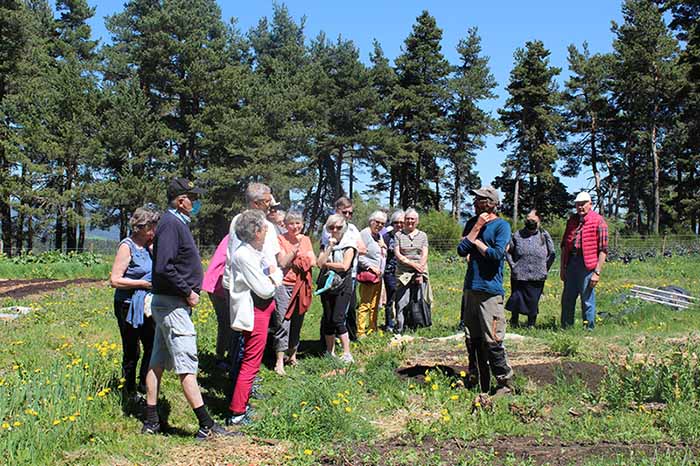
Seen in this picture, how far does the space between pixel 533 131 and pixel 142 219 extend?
44.4 meters

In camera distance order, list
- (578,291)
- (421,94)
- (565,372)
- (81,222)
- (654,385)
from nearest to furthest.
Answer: (654,385)
(565,372)
(578,291)
(81,222)
(421,94)

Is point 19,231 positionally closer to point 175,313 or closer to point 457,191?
point 457,191

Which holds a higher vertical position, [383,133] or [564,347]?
[383,133]

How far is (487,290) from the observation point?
562 cm

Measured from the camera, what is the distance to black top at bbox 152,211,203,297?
4680 millimetres

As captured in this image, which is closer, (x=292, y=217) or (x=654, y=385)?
(x=654, y=385)

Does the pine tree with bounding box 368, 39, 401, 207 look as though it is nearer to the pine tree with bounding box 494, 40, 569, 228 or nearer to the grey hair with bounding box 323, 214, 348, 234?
the pine tree with bounding box 494, 40, 569, 228

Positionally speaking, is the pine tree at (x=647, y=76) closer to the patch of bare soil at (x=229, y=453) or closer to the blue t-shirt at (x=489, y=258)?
the blue t-shirt at (x=489, y=258)

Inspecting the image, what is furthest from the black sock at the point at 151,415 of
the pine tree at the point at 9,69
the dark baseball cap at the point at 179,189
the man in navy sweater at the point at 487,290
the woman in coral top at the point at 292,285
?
the pine tree at the point at 9,69

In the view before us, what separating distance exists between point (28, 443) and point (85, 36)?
40897mm

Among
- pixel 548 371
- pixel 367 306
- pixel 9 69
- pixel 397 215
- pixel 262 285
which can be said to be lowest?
pixel 548 371

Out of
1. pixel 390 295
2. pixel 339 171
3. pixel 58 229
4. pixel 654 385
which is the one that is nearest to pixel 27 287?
pixel 390 295

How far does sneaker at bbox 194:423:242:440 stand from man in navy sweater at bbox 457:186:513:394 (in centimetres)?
227

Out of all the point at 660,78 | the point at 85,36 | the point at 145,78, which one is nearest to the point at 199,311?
the point at 145,78
